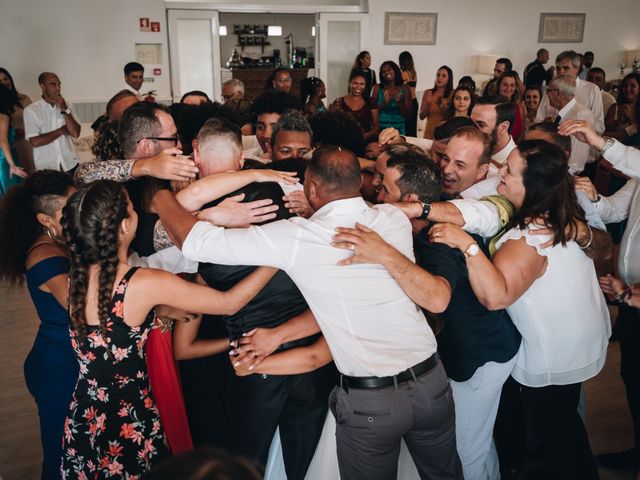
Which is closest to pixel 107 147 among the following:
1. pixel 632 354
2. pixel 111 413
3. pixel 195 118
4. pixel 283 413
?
pixel 195 118

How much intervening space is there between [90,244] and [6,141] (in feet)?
16.5

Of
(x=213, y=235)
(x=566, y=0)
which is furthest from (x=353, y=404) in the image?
(x=566, y=0)

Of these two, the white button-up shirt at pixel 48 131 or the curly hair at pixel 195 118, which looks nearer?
the curly hair at pixel 195 118

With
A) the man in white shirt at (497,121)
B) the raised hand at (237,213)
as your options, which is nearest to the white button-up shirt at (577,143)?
the man in white shirt at (497,121)

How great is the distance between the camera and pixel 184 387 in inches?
88.8

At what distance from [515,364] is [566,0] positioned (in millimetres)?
10672

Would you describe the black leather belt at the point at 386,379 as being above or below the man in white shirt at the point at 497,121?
below

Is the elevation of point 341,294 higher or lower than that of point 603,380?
higher

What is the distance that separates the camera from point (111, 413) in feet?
5.74

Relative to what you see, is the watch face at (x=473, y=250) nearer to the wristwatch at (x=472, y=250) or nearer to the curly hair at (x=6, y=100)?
the wristwatch at (x=472, y=250)

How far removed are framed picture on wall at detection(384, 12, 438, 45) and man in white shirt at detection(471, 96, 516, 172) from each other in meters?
7.30

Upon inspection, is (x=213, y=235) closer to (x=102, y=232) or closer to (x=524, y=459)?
(x=102, y=232)

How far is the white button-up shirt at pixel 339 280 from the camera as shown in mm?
1610

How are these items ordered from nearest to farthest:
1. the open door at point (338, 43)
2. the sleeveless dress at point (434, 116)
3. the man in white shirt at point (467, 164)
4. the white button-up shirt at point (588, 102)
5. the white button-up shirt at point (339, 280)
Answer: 1. the white button-up shirt at point (339, 280)
2. the man in white shirt at point (467, 164)
3. the white button-up shirt at point (588, 102)
4. the sleeveless dress at point (434, 116)
5. the open door at point (338, 43)
